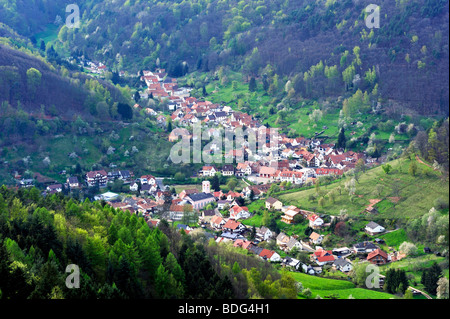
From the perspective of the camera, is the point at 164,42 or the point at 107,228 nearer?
the point at 107,228

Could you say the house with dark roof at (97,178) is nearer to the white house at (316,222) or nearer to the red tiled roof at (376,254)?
the white house at (316,222)

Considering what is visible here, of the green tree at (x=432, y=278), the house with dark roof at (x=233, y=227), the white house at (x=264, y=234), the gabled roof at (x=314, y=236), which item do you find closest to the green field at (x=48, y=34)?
the house with dark roof at (x=233, y=227)

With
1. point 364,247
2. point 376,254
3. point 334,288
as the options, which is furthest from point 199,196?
point 334,288

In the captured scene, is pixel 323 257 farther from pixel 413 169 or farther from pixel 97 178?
pixel 97 178

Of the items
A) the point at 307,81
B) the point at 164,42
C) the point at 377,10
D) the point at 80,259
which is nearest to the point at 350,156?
the point at 307,81

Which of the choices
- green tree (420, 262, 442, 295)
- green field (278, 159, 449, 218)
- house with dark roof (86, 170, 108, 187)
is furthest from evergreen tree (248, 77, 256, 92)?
green tree (420, 262, 442, 295)

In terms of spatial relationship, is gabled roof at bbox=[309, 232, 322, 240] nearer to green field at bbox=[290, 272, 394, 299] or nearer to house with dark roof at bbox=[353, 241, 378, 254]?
house with dark roof at bbox=[353, 241, 378, 254]

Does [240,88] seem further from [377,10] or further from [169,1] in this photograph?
[169,1]
